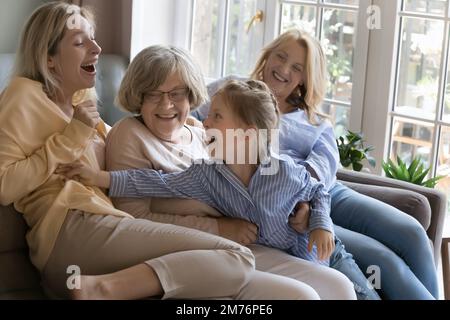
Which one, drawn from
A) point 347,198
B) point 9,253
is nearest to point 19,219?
point 9,253

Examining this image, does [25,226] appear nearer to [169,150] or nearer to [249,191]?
[169,150]

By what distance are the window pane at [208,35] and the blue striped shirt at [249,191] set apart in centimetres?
153

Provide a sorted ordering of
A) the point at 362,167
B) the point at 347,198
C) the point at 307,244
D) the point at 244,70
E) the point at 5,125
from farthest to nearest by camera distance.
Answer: the point at 244,70 → the point at 362,167 → the point at 347,198 → the point at 307,244 → the point at 5,125

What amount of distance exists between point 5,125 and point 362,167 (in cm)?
153

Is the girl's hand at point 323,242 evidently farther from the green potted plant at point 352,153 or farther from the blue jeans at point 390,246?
the green potted plant at point 352,153

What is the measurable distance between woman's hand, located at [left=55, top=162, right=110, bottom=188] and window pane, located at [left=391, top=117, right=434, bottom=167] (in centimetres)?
145

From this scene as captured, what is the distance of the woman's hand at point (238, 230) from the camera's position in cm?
224

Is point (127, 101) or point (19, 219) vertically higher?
point (127, 101)

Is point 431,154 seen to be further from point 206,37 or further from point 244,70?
point 206,37

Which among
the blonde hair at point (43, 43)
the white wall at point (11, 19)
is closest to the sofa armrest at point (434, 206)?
the blonde hair at point (43, 43)

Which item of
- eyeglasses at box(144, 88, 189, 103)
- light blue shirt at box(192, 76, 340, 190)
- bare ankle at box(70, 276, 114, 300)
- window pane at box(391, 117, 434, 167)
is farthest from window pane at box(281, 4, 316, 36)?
bare ankle at box(70, 276, 114, 300)

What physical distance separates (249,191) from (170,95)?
362 mm

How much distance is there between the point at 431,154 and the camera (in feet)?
10.5

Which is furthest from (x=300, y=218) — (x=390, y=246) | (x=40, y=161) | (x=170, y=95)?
(x=40, y=161)
